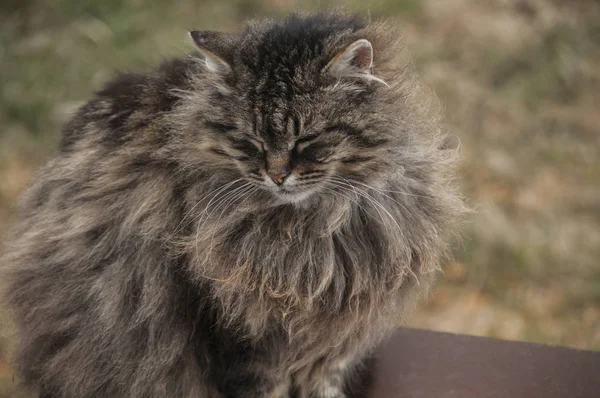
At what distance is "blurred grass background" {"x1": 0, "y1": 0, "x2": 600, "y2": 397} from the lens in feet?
11.6

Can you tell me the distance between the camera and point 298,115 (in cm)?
159

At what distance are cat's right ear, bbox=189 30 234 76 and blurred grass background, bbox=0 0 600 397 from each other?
77.5 inches

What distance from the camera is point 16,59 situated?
14.6 feet

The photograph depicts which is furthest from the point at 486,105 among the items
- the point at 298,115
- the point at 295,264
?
the point at 298,115

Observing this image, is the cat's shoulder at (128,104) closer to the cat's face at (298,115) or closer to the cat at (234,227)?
the cat at (234,227)

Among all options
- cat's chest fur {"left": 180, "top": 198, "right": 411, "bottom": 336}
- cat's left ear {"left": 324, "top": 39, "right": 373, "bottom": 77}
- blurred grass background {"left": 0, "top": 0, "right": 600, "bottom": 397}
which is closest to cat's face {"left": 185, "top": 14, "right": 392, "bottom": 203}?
cat's left ear {"left": 324, "top": 39, "right": 373, "bottom": 77}

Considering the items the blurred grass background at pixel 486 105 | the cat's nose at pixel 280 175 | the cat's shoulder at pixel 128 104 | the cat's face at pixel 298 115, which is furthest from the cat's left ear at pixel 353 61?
the blurred grass background at pixel 486 105

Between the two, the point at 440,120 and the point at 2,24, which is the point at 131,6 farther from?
the point at 440,120

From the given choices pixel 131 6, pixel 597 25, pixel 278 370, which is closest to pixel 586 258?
pixel 597 25

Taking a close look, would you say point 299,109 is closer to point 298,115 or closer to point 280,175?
point 298,115

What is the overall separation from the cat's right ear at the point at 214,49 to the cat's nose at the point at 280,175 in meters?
0.24

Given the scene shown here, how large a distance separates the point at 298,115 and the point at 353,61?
0.15 meters

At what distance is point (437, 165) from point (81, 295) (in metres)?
0.88

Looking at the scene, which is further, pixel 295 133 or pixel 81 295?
pixel 81 295
